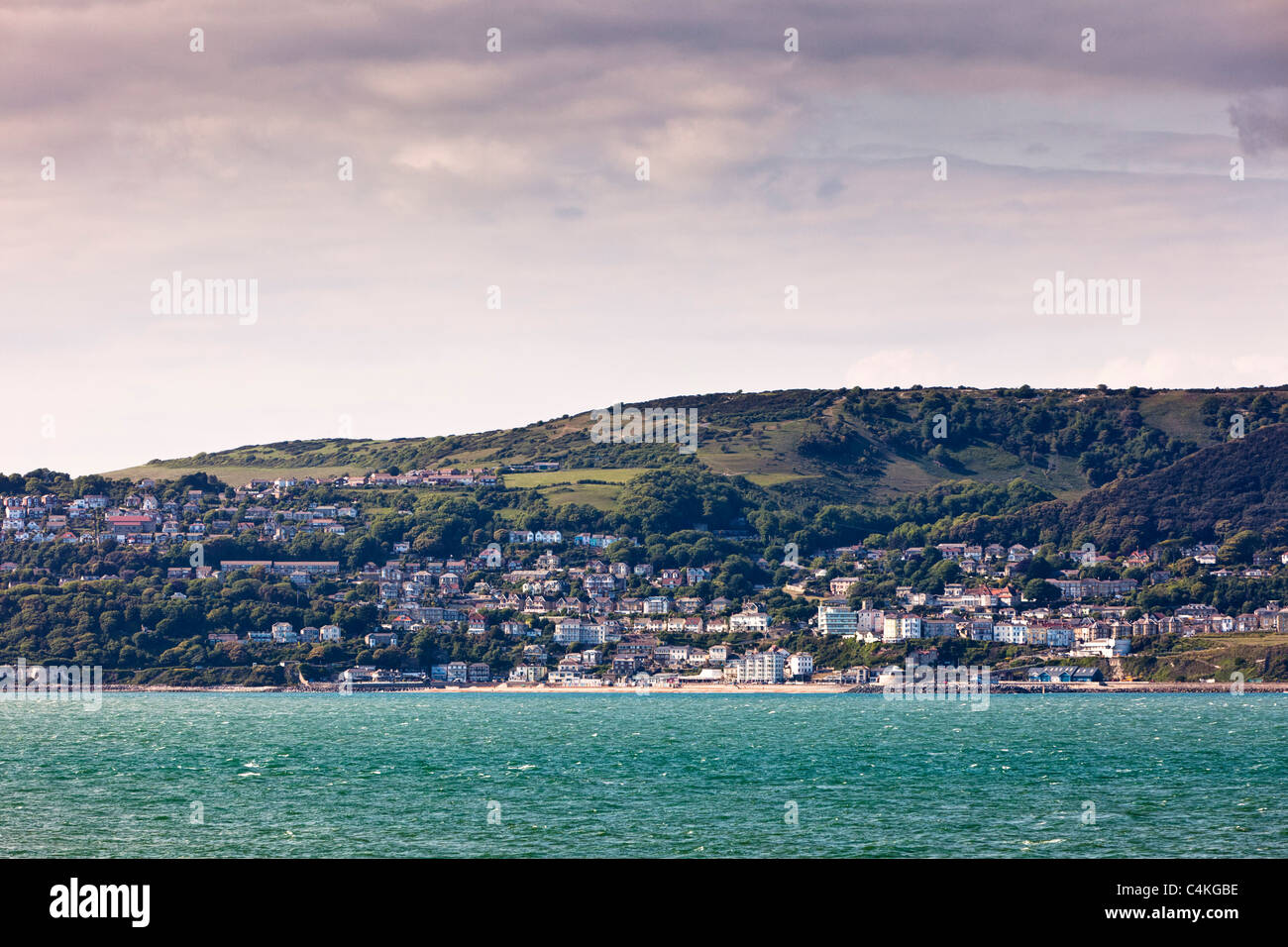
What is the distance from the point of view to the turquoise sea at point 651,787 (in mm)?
39469

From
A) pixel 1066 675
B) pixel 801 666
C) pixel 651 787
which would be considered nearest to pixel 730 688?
pixel 801 666

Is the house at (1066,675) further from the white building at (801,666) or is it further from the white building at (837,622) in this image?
the white building at (801,666)

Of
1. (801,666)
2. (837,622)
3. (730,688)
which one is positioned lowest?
(730,688)

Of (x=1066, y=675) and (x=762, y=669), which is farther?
(x=762, y=669)

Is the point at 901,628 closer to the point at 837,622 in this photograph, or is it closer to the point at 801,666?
the point at 837,622

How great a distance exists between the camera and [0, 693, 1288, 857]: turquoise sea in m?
39.5

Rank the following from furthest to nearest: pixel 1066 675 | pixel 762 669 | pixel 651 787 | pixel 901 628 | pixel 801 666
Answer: pixel 901 628, pixel 801 666, pixel 762 669, pixel 1066 675, pixel 651 787

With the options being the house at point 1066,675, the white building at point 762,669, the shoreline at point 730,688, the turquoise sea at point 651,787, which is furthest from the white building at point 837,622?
the turquoise sea at point 651,787

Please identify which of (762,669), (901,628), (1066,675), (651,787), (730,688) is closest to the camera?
(651,787)

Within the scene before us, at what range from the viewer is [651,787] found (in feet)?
183

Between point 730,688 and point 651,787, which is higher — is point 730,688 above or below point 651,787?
below

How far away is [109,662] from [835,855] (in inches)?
6538

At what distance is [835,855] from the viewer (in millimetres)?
35719
